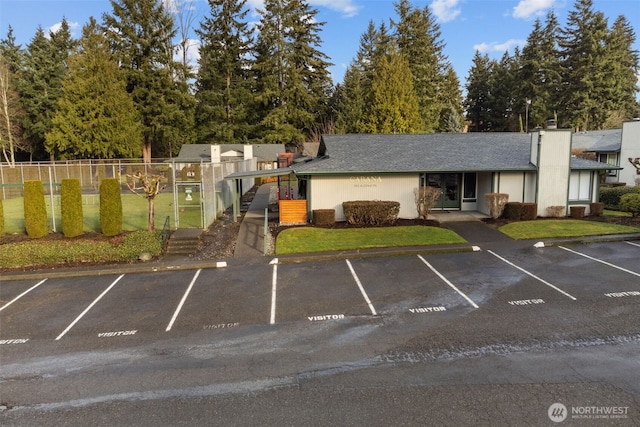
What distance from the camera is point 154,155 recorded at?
64.7 meters

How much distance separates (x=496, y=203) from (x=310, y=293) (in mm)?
12063

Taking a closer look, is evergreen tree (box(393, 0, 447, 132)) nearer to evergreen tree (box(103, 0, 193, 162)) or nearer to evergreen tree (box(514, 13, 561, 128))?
evergreen tree (box(514, 13, 561, 128))

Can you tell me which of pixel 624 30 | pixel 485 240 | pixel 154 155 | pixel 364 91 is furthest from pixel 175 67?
pixel 624 30

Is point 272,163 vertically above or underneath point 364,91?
underneath

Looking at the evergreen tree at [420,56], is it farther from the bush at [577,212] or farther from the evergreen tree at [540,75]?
the bush at [577,212]

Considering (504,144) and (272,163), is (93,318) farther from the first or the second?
(272,163)

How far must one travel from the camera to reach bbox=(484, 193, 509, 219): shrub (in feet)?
63.6

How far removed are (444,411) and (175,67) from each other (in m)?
54.7

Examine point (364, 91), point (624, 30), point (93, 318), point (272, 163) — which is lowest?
point (93, 318)

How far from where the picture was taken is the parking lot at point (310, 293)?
370 inches

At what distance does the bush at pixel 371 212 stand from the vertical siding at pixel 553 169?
727 centimetres

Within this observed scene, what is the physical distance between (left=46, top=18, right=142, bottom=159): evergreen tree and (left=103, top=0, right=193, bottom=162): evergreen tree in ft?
13.5
